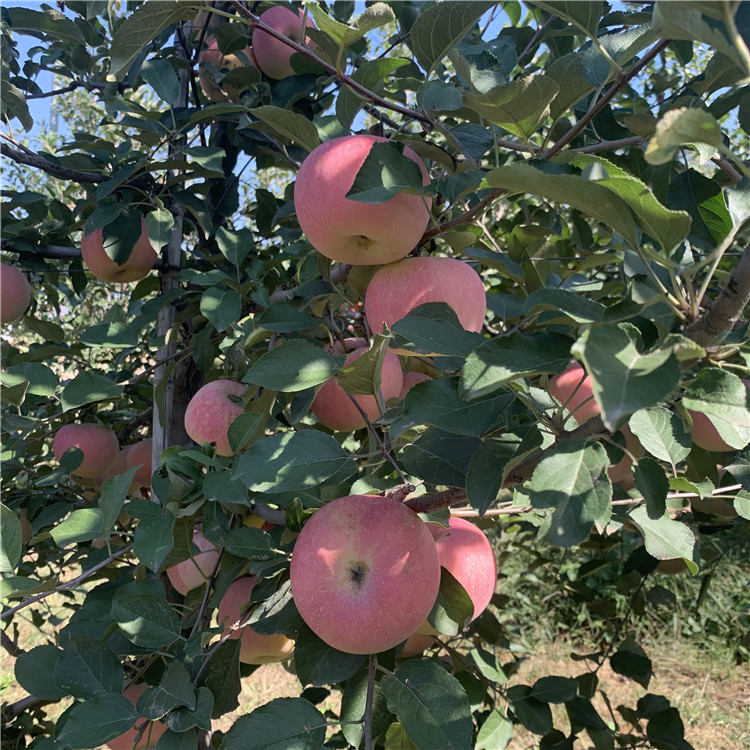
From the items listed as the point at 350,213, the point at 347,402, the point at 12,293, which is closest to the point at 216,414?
the point at 347,402

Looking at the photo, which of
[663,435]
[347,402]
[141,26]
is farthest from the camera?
[347,402]

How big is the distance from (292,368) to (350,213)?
0.67 ft

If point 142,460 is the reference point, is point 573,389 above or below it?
above

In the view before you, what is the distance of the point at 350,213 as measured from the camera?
81cm

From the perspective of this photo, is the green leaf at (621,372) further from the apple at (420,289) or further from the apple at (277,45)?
the apple at (277,45)

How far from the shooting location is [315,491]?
2.95 ft

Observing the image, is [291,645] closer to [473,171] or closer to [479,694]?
[479,694]

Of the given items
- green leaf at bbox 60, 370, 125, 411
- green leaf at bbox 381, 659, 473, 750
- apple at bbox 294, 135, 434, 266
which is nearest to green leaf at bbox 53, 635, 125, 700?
green leaf at bbox 381, 659, 473, 750

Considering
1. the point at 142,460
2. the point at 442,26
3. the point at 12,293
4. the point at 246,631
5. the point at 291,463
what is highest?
the point at 442,26

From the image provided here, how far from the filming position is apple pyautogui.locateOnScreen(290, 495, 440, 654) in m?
0.74

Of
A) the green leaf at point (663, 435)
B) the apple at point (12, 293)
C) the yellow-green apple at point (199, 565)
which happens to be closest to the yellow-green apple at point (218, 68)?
the apple at point (12, 293)

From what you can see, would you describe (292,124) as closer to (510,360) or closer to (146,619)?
(510,360)

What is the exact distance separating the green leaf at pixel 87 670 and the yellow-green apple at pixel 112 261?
0.84 meters

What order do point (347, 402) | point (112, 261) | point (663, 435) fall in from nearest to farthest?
point (663, 435)
point (347, 402)
point (112, 261)
